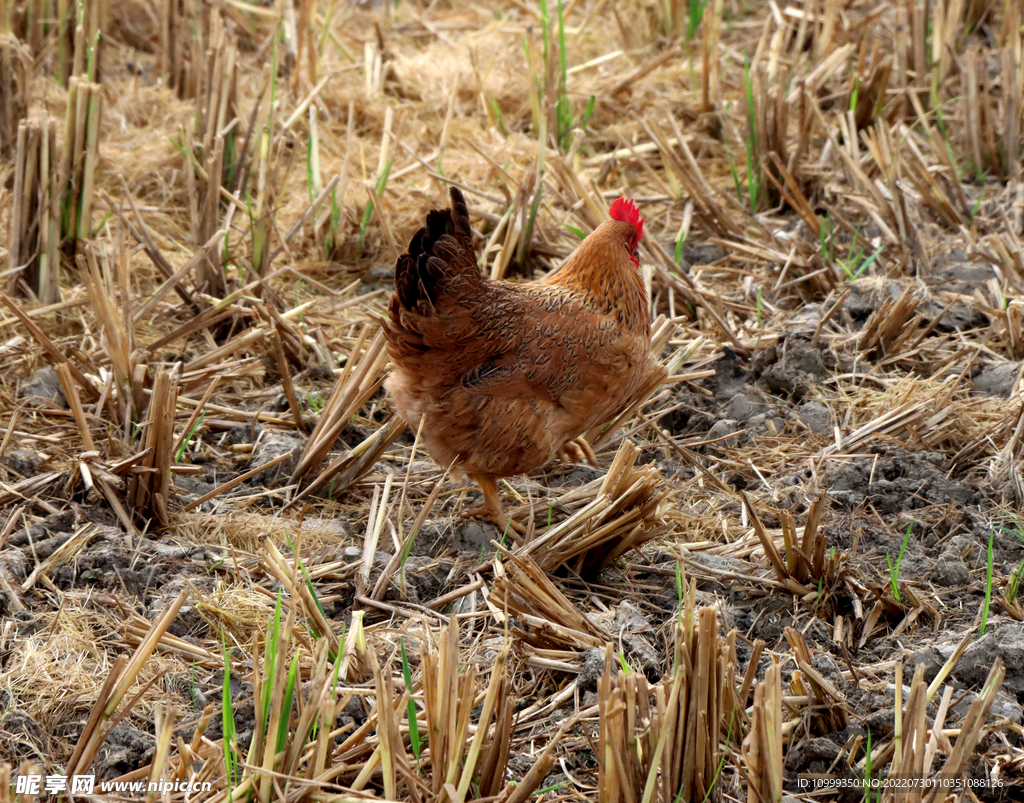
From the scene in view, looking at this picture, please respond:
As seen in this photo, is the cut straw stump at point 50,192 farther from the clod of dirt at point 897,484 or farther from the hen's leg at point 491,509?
the clod of dirt at point 897,484

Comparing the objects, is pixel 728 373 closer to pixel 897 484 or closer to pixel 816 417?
pixel 816 417

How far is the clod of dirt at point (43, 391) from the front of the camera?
367cm

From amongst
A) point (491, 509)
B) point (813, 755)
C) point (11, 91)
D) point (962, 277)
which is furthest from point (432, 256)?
point (11, 91)

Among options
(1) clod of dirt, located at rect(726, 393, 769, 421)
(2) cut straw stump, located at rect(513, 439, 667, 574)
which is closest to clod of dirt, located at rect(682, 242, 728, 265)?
(1) clod of dirt, located at rect(726, 393, 769, 421)

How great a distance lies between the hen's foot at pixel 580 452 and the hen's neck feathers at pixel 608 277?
1.63ft

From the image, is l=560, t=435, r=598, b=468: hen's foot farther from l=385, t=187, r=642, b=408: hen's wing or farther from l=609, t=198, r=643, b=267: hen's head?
l=609, t=198, r=643, b=267: hen's head

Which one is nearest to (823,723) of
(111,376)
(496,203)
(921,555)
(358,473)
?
(921,555)

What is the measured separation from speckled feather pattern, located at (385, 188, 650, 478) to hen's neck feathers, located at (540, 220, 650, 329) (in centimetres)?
6

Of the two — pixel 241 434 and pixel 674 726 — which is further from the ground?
pixel 674 726

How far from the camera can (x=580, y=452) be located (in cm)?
369

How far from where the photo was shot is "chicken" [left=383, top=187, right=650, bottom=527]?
314 cm

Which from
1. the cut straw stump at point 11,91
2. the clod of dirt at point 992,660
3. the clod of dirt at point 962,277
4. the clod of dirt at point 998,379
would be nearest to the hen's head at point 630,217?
the clod of dirt at point 998,379

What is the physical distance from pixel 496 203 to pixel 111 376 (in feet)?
6.61

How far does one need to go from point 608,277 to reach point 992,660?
1.67 metres
